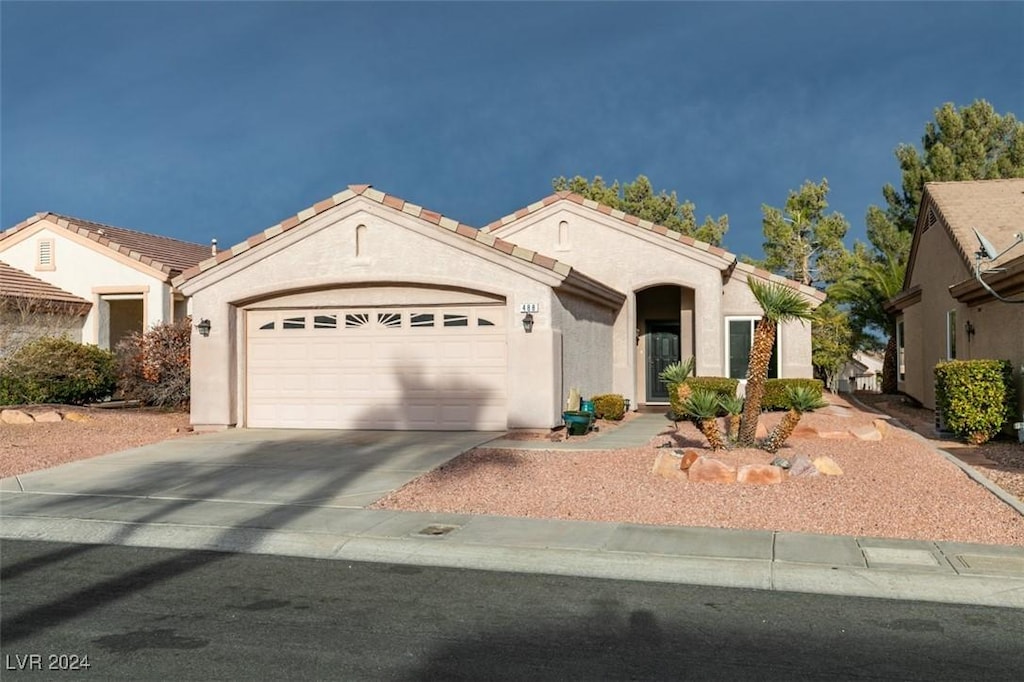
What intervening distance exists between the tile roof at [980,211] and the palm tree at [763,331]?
6.47 m

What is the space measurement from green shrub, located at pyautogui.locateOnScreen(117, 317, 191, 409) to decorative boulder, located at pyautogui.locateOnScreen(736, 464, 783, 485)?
1396 cm

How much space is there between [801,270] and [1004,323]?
70.6 feet

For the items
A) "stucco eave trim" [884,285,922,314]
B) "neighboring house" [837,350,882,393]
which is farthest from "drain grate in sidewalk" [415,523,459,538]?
"neighboring house" [837,350,882,393]

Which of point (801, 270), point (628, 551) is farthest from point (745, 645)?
point (801, 270)

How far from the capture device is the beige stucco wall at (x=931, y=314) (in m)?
17.4

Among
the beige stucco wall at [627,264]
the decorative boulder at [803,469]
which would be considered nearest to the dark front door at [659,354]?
the beige stucco wall at [627,264]

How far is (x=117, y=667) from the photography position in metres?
4.99

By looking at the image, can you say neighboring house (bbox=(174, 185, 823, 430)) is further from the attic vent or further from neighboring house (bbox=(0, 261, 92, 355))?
the attic vent

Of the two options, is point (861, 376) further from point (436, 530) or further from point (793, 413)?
point (436, 530)

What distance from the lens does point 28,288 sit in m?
23.6

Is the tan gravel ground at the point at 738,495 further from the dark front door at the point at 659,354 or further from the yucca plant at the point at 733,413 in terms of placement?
the dark front door at the point at 659,354

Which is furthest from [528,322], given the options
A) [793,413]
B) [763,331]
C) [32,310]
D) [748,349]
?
[32,310]

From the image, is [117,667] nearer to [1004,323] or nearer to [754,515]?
[754,515]

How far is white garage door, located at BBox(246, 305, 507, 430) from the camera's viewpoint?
15.3 metres
